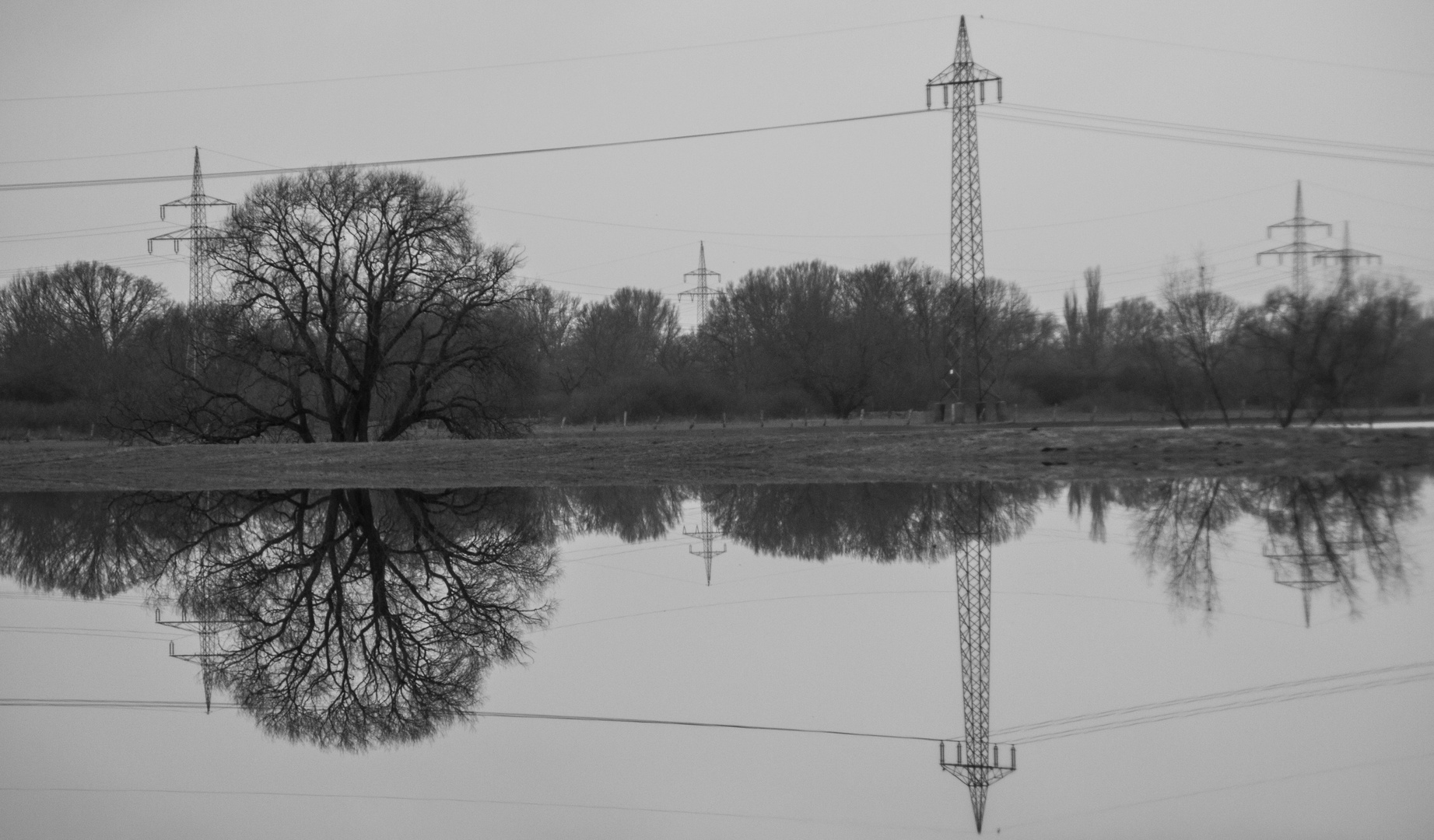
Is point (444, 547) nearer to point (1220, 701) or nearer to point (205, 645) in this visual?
point (205, 645)

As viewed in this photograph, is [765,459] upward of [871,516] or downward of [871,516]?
upward

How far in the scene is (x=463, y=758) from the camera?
5375mm

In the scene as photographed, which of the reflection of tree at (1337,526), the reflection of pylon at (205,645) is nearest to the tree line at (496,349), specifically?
the reflection of tree at (1337,526)

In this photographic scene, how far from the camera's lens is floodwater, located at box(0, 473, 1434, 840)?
4.68 meters

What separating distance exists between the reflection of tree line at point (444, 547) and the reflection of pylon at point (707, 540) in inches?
10.6

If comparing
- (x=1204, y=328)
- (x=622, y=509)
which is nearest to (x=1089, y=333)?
(x=1204, y=328)

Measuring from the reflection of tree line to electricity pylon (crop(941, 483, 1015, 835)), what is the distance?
48.1 inches

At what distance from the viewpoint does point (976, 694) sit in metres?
6.05

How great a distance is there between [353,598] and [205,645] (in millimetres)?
1376

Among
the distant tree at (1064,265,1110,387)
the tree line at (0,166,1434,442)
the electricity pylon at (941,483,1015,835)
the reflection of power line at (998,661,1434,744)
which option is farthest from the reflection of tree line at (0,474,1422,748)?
the distant tree at (1064,265,1110,387)

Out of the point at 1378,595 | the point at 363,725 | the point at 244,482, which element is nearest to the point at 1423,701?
the point at 1378,595

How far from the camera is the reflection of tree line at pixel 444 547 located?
712 cm

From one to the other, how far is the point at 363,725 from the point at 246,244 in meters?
32.5

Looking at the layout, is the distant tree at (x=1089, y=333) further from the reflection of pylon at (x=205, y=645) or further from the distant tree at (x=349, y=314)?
the reflection of pylon at (x=205, y=645)
